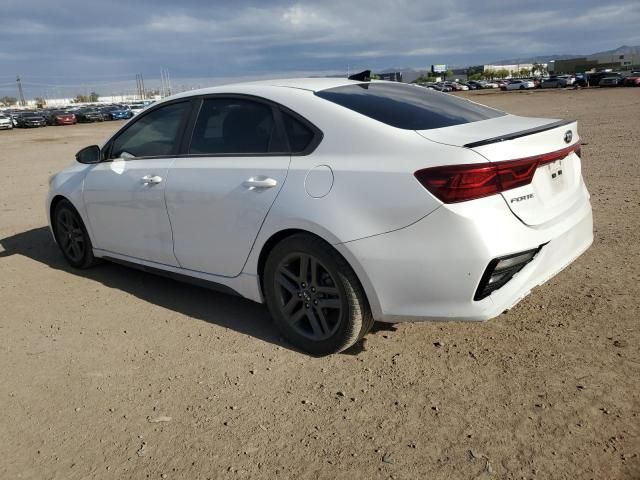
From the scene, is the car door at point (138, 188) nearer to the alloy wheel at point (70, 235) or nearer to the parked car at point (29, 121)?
the alloy wheel at point (70, 235)

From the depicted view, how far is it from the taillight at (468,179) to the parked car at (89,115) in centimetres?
5633

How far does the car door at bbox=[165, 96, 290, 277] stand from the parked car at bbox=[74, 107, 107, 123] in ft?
179

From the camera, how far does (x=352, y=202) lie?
3107 mm

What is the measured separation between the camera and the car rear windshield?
3336 mm

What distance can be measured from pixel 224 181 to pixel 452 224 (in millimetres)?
1608

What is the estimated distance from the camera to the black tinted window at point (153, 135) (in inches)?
169

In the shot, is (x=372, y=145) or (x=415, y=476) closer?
(x=415, y=476)

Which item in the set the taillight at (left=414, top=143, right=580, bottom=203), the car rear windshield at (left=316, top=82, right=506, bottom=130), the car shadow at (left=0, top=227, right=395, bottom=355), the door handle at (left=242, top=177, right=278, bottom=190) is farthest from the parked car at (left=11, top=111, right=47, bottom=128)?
the taillight at (left=414, top=143, right=580, bottom=203)

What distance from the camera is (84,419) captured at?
3.01 meters

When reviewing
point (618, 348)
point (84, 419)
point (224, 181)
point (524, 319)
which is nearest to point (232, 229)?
point (224, 181)

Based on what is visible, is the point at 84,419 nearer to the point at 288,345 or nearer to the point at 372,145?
the point at 288,345

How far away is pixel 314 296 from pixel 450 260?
3.06ft

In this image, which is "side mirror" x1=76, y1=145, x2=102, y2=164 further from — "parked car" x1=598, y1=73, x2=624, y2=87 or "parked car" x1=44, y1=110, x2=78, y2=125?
"parked car" x1=598, y1=73, x2=624, y2=87

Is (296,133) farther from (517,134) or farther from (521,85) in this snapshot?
(521,85)
